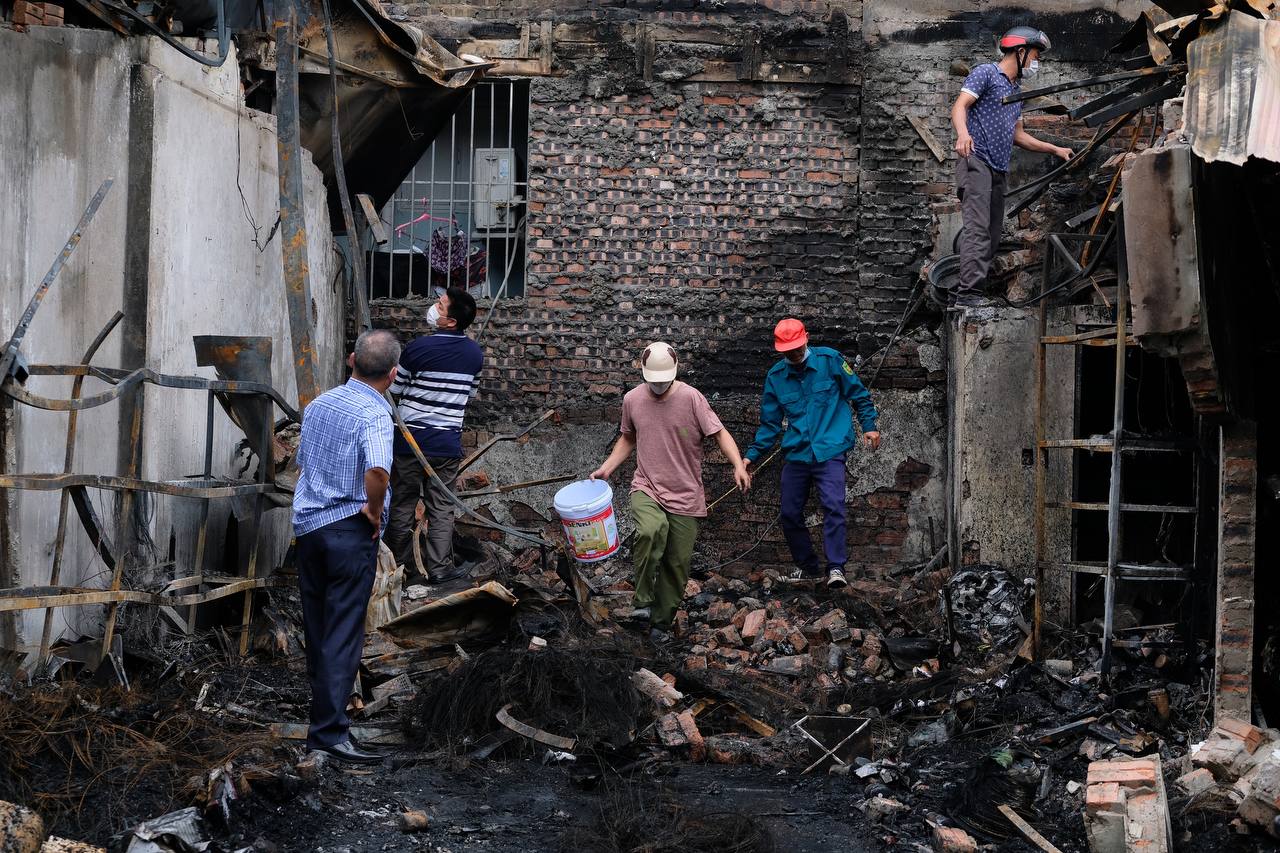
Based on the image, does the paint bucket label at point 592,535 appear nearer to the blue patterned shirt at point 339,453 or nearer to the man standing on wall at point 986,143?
the blue patterned shirt at point 339,453

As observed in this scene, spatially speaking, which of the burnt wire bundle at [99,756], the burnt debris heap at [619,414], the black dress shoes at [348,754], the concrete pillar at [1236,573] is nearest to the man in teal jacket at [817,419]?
the burnt debris heap at [619,414]

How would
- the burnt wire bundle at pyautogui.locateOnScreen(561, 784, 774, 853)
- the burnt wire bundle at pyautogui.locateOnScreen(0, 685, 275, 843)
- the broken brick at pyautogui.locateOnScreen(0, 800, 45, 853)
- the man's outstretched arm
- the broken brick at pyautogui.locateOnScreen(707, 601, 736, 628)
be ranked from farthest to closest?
the man's outstretched arm
the broken brick at pyautogui.locateOnScreen(707, 601, 736, 628)
the burnt wire bundle at pyautogui.locateOnScreen(561, 784, 774, 853)
the burnt wire bundle at pyautogui.locateOnScreen(0, 685, 275, 843)
the broken brick at pyautogui.locateOnScreen(0, 800, 45, 853)

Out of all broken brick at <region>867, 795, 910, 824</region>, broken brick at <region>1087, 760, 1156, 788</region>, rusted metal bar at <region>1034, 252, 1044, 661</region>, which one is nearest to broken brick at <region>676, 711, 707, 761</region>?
broken brick at <region>867, 795, 910, 824</region>

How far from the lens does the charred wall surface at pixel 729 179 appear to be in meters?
10.0

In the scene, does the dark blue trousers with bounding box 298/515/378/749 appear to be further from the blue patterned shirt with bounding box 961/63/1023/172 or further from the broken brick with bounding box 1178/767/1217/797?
the blue patterned shirt with bounding box 961/63/1023/172

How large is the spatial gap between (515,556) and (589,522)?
2.78 metres

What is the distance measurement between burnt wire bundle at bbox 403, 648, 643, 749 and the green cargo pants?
1411 mm

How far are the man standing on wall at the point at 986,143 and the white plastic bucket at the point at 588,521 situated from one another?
3.22m

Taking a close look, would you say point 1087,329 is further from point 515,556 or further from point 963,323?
point 515,556

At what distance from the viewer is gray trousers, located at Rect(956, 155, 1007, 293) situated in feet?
28.6

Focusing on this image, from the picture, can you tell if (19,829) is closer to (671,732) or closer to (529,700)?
(529,700)

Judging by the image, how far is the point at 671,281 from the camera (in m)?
10.1

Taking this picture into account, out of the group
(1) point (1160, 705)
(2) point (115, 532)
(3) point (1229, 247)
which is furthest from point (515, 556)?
(3) point (1229, 247)

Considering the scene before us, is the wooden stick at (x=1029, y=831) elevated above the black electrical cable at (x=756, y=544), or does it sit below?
below
